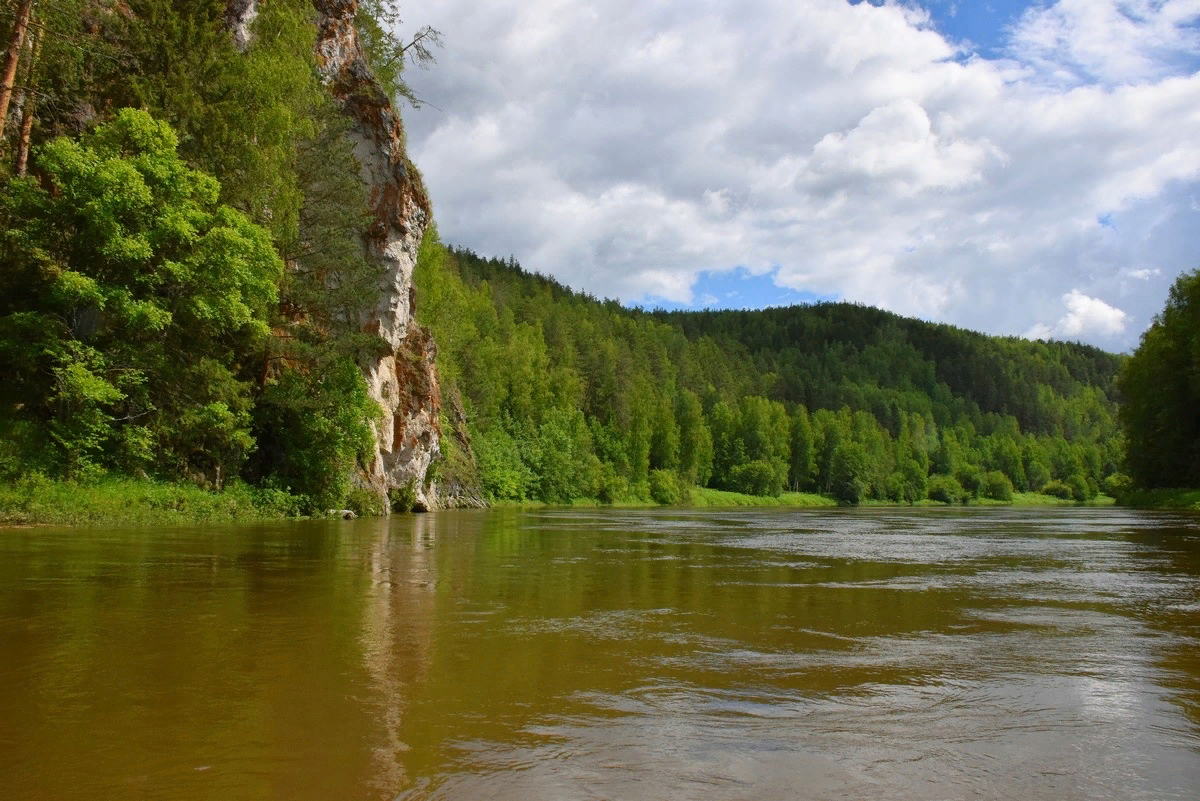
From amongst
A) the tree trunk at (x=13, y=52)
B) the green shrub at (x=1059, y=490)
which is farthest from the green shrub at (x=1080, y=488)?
the tree trunk at (x=13, y=52)

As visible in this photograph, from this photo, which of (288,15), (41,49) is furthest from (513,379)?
(41,49)

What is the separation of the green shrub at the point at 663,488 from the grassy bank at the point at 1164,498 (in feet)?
191

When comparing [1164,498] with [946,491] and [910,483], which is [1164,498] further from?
[946,491]

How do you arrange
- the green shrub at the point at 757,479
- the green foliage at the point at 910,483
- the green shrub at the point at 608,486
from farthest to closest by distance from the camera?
the green foliage at the point at 910,483, the green shrub at the point at 757,479, the green shrub at the point at 608,486

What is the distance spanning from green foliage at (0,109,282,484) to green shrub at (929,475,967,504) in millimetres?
161093

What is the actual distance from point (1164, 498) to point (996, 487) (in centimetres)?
11981

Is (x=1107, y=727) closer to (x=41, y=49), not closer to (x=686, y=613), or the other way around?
(x=686, y=613)

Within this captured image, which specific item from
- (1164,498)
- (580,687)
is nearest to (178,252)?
(580,687)

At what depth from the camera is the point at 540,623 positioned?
8.85 m

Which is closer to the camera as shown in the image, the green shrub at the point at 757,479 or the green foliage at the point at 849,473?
the green shrub at the point at 757,479

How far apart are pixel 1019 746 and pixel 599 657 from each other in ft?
11.3

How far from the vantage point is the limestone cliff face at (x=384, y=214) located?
41344mm

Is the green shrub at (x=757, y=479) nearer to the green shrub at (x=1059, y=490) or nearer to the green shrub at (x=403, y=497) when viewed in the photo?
the green shrub at (x=1059, y=490)

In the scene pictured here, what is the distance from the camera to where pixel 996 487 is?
170375 millimetres
